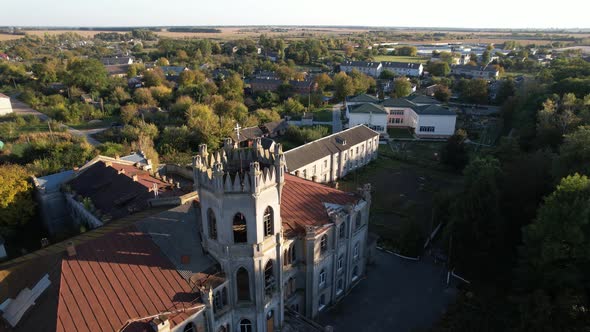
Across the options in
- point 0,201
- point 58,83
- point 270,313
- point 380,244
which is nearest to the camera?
point 270,313

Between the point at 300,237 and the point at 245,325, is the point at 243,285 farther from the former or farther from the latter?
the point at 300,237

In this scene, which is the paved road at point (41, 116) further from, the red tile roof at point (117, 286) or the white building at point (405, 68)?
the white building at point (405, 68)

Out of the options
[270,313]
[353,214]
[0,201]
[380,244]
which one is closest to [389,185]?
[380,244]

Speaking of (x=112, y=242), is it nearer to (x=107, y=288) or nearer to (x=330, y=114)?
(x=107, y=288)

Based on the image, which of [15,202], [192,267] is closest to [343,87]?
[15,202]

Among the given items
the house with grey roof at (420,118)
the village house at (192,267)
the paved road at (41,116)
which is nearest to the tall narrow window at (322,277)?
the village house at (192,267)

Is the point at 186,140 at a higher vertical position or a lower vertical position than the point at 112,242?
lower
